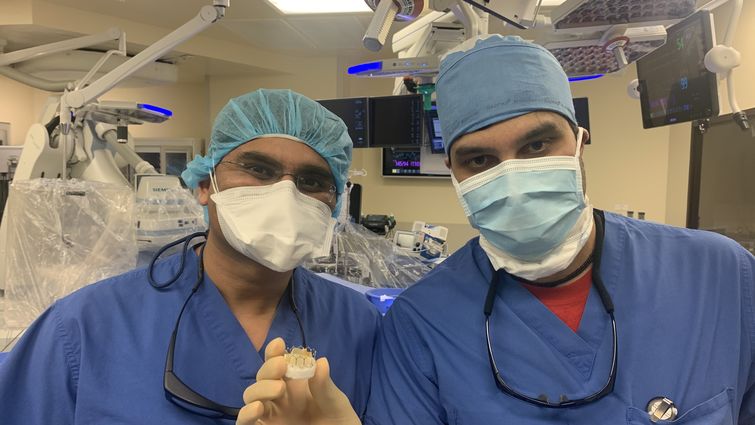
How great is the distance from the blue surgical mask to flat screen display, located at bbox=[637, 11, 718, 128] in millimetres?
886

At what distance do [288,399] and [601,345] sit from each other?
57 cm

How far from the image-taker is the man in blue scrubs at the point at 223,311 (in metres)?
0.86

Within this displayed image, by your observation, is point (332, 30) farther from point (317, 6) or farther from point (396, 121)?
point (396, 121)

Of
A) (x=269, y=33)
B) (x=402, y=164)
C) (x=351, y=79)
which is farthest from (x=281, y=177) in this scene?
(x=351, y=79)

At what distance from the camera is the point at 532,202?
0.88 m

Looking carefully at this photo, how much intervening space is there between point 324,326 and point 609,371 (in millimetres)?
574

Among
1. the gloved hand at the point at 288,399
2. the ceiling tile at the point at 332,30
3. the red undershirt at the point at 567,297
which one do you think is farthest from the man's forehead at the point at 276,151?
the ceiling tile at the point at 332,30

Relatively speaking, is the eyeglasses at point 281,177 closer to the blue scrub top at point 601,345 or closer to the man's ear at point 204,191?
the man's ear at point 204,191

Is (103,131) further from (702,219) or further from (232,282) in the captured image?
(702,219)

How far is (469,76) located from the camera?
0.97m

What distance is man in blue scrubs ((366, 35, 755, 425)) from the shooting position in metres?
0.84

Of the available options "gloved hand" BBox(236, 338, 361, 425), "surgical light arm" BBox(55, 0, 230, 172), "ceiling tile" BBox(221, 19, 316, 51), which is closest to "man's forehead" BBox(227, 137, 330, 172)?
"gloved hand" BBox(236, 338, 361, 425)

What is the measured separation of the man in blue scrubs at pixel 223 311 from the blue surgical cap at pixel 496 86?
27 cm

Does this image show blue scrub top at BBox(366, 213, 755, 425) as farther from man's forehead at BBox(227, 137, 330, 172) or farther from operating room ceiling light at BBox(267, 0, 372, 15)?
operating room ceiling light at BBox(267, 0, 372, 15)
